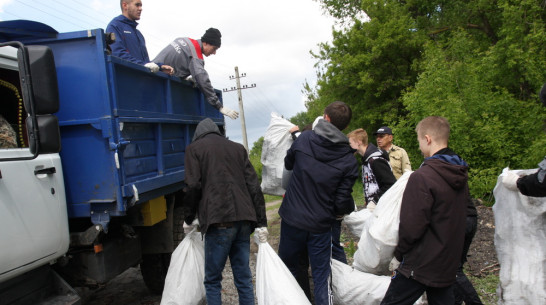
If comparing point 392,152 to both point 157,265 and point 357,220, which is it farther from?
point 157,265

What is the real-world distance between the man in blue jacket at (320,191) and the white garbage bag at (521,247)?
1188mm

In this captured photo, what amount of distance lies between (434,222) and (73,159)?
8.30ft

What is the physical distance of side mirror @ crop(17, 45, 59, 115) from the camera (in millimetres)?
2199

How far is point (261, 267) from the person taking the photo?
3129 mm

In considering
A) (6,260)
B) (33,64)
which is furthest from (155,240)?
(33,64)

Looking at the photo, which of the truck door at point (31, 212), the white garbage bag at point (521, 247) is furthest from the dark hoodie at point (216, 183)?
the white garbage bag at point (521, 247)

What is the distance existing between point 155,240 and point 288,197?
1.52 meters

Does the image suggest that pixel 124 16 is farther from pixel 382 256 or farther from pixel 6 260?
pixel 382 256

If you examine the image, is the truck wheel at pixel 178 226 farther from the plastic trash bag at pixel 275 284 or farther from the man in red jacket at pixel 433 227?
the man in red jacket at pixel 433 227

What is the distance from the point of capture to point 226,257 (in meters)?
3.07

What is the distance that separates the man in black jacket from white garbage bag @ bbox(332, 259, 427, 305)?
768 millimetres

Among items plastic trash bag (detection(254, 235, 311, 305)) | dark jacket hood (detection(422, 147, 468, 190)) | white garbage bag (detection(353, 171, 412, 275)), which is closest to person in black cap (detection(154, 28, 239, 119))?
plastic trash bag (detection(254, 235, 311, 305))

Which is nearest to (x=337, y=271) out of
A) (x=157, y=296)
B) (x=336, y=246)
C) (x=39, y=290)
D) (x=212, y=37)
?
(x=336, y=246)

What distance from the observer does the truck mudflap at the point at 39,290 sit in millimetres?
2340
